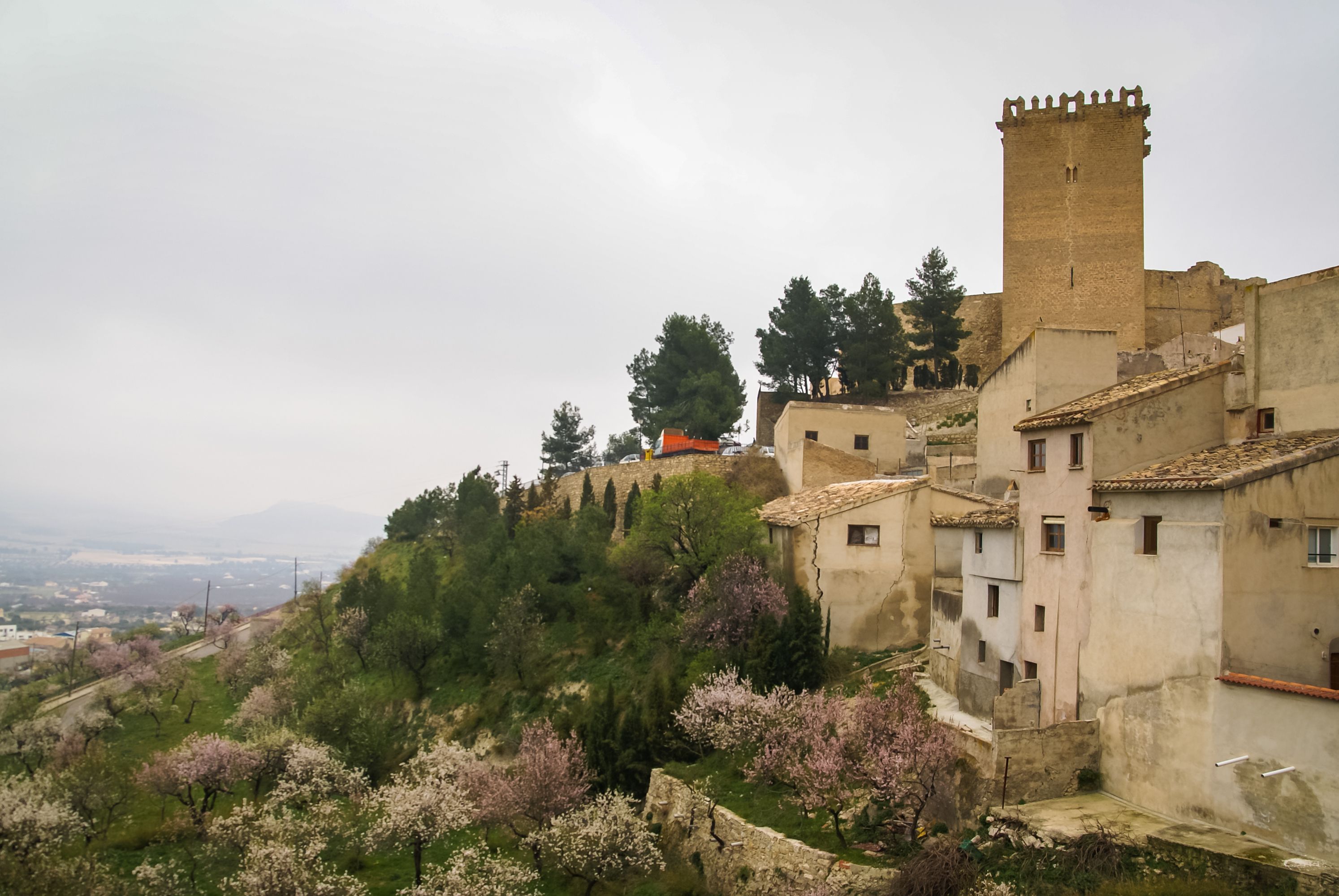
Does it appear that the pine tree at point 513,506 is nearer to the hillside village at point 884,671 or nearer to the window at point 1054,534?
the hillside village at point 884,671

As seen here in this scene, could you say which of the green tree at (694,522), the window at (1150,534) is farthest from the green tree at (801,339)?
the window at (1150,534)

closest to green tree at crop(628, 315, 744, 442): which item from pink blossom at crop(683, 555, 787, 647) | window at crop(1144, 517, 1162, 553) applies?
pink blossom at crop(683, 555, 787, 647)

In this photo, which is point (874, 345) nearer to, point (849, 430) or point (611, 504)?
point (849, 430)

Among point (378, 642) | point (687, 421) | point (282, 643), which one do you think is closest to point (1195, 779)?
point (378, 642)

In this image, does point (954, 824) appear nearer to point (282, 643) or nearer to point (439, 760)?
point (439, 760)

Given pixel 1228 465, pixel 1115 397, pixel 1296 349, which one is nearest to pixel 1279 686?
pixel 1228 465

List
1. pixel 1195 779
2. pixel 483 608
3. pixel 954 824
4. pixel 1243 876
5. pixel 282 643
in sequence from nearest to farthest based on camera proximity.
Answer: pixel 1243 876
pixel 1195 779
pixel 954 824
pixel 483 608
pixel 282 643

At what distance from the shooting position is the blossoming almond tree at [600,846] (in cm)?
1894

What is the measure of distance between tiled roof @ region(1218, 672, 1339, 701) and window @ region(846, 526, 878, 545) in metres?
12.3

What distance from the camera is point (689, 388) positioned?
51.5m

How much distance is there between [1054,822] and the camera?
13422mm

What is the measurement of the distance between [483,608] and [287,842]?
16.2m

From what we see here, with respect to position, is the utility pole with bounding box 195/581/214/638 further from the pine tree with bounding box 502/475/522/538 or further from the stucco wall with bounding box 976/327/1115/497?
the stucco wall with bounding box 976/327/1115/497

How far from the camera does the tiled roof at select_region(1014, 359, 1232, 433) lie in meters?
15.8
